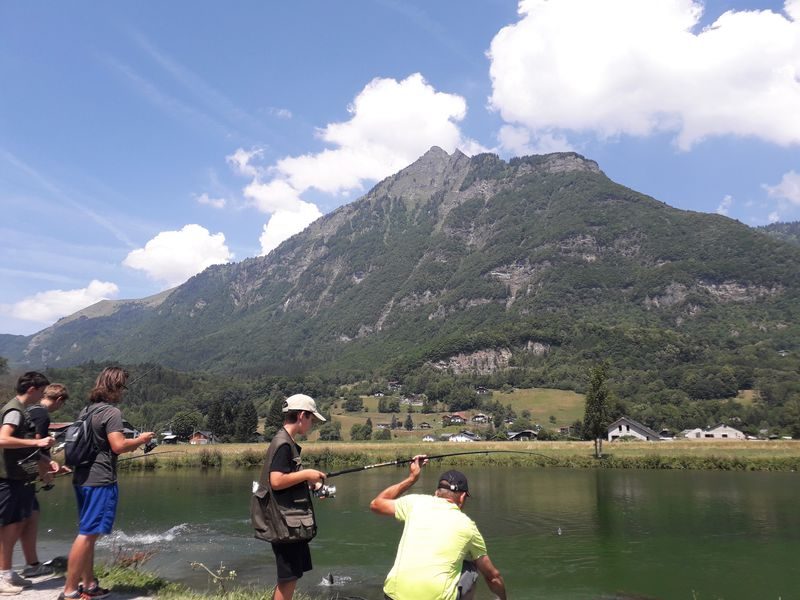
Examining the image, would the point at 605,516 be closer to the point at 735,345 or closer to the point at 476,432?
the point at 476,432

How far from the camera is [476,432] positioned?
120250 millimetres

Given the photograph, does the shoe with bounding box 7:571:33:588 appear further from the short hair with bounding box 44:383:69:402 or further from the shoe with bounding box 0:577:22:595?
the short hair with bounding box 44:383:69:402

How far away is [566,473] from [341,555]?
34.3 m

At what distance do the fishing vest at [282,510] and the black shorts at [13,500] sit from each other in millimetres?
3734

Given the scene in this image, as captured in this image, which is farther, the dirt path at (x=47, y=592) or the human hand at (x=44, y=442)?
the human hand at (x=44, y=442)

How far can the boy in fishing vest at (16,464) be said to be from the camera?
22.0 ft

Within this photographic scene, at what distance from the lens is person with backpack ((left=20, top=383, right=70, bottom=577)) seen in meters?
7.09

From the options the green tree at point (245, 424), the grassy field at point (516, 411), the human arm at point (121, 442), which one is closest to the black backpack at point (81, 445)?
the human arm at point (121, 442)

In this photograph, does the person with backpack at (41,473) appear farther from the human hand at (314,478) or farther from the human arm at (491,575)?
the human arm at (491,575)

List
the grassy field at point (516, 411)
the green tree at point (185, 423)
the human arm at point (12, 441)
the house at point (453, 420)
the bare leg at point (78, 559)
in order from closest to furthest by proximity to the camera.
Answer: the bare leg at point (78, 559) → the human arm at point (12, 441) → the green tree at point (185, 423) → the grassy field at point (516, 411) → the house at point (453, 420)

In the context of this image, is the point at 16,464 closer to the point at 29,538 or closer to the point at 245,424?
the point at 29,538

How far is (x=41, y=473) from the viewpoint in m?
7.22

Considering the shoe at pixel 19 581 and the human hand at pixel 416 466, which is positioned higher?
the human hand at pixel 416 466

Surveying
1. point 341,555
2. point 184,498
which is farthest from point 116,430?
point 184,498
